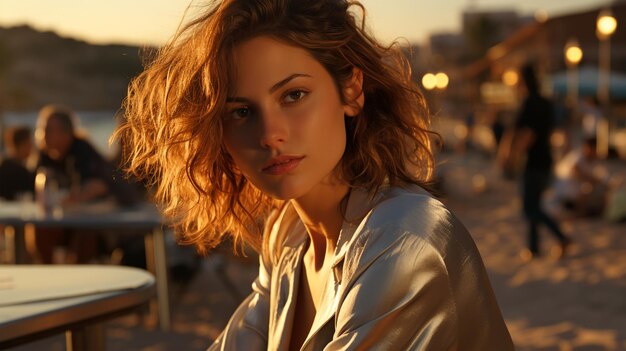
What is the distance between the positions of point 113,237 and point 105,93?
5162 centimetres

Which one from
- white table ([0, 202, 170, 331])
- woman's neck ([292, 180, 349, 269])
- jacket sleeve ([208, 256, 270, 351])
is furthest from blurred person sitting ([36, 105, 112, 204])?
woman's neck ([292, 180, 349, 269])

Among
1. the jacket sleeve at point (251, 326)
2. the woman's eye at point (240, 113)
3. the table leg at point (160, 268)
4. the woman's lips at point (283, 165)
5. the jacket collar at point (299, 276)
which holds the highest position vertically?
the woman's eye at point (240, 113)

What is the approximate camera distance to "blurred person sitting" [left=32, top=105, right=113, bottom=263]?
5.36 metres

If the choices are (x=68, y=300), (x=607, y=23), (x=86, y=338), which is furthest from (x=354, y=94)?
(x=607, y=23)

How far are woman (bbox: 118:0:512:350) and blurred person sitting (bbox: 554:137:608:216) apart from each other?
24.5ft

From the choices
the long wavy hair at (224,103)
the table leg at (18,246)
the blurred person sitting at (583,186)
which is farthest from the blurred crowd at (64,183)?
the blurred person sitting at (583,186)

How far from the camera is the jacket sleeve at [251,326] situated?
180 centimetres

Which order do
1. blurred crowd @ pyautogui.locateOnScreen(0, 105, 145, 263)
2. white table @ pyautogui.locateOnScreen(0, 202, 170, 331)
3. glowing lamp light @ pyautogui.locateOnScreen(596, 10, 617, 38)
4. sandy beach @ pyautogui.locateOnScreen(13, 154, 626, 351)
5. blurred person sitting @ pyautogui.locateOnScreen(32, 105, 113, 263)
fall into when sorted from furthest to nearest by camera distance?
1. glowing lamp light @ pyautogui.locateOnScreen(596, 10, 617, 38)
2. blurred person sitting @ pyautogui.locateOnScreen(32, 105, 113, 263)
3. blurred crowd @ pyautogui.locateOnScreen(0, 105, 145, 263)
4. sandy beach @ pyautogui.locateOnScreen(13, 154, 626, 351)
5. white table @ pyautogui.locateOnScreen(0, 202, 170, 331)

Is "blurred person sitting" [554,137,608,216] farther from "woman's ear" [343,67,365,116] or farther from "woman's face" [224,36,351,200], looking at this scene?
"woman's face" [224,36,351,200]

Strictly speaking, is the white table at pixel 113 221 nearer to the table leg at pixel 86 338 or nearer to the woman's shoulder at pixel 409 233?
the table leg at pixel 86 338

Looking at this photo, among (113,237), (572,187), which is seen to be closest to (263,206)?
(113,237)

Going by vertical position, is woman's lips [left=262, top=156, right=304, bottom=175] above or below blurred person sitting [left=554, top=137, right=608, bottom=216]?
above

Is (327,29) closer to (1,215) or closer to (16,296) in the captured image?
(16,296)

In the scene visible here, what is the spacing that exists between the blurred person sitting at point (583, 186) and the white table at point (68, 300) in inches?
291
